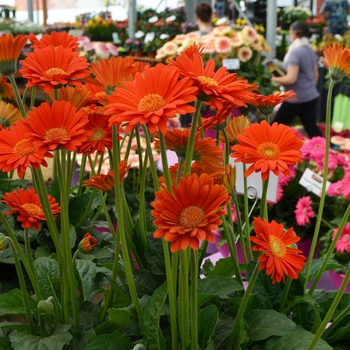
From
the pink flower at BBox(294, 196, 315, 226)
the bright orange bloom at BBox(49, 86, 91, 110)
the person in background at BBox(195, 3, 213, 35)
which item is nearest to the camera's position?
the bright orange bloom at BBox(49, 86, 91, 110)

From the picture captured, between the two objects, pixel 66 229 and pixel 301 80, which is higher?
pixel 66 229

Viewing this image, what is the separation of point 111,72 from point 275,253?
0.23m

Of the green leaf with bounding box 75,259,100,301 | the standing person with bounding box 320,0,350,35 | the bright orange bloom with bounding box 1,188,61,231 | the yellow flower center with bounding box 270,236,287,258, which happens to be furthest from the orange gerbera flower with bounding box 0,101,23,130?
the standing person with bounding box 320,0,350,35

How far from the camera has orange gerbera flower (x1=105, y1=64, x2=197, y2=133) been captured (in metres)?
0.43

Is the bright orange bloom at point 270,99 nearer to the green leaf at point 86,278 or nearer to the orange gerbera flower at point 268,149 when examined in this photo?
the orange gerbera flower at point 268,149

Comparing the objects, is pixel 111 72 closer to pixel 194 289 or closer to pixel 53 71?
pixel 53 71

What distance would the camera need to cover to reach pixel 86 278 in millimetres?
785

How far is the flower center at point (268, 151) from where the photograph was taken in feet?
1.72

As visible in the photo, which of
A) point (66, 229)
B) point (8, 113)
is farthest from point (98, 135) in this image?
point (8, 113)

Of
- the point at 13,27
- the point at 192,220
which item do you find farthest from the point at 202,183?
the point at 13,27

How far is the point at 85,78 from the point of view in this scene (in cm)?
58

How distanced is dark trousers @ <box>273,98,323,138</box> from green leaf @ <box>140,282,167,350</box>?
308 centimetres

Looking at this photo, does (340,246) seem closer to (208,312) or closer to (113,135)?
(208,312)

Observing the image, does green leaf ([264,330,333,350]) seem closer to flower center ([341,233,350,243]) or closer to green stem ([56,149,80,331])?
green stem ([56,149,80,331])
